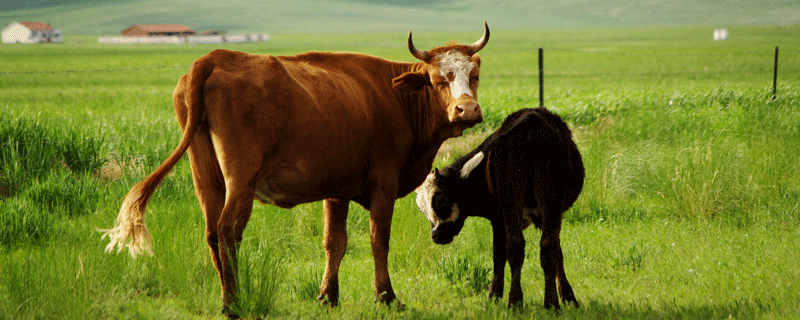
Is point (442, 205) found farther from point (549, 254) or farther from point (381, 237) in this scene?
point (549, 254)

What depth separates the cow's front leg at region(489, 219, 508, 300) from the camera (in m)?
5.27

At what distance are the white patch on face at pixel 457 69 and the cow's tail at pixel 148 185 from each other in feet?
5.45

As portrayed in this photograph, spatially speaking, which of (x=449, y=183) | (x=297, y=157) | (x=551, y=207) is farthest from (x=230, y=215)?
(x=551, y=207)

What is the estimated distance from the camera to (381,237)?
16.5 ft

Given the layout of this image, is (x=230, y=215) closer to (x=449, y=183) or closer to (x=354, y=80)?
(x=354, y=80)

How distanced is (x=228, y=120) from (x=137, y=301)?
173 centimetres

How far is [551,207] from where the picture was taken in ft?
15.9

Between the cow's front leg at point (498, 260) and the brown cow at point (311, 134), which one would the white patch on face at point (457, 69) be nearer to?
the brown cow at point (311, 134)

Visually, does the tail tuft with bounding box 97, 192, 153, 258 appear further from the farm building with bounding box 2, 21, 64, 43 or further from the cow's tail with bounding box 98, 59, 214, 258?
the farm building with bounding box 2, 21, 64, 43

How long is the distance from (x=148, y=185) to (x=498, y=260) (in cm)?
266

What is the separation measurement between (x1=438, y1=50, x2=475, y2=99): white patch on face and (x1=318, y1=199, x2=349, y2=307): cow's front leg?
4.28 ft

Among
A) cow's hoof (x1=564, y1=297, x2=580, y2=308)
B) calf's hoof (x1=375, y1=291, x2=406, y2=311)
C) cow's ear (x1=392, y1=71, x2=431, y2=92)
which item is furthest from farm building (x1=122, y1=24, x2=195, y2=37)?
cow's hoof (x1=564, y1=297, x2=580, y2=308)

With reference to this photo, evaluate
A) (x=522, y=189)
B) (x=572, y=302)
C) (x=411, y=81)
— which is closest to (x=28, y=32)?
(x=411, y=81)

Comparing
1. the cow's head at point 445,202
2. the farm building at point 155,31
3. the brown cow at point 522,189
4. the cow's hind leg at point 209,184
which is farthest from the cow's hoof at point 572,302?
the farm building at point 155,31
